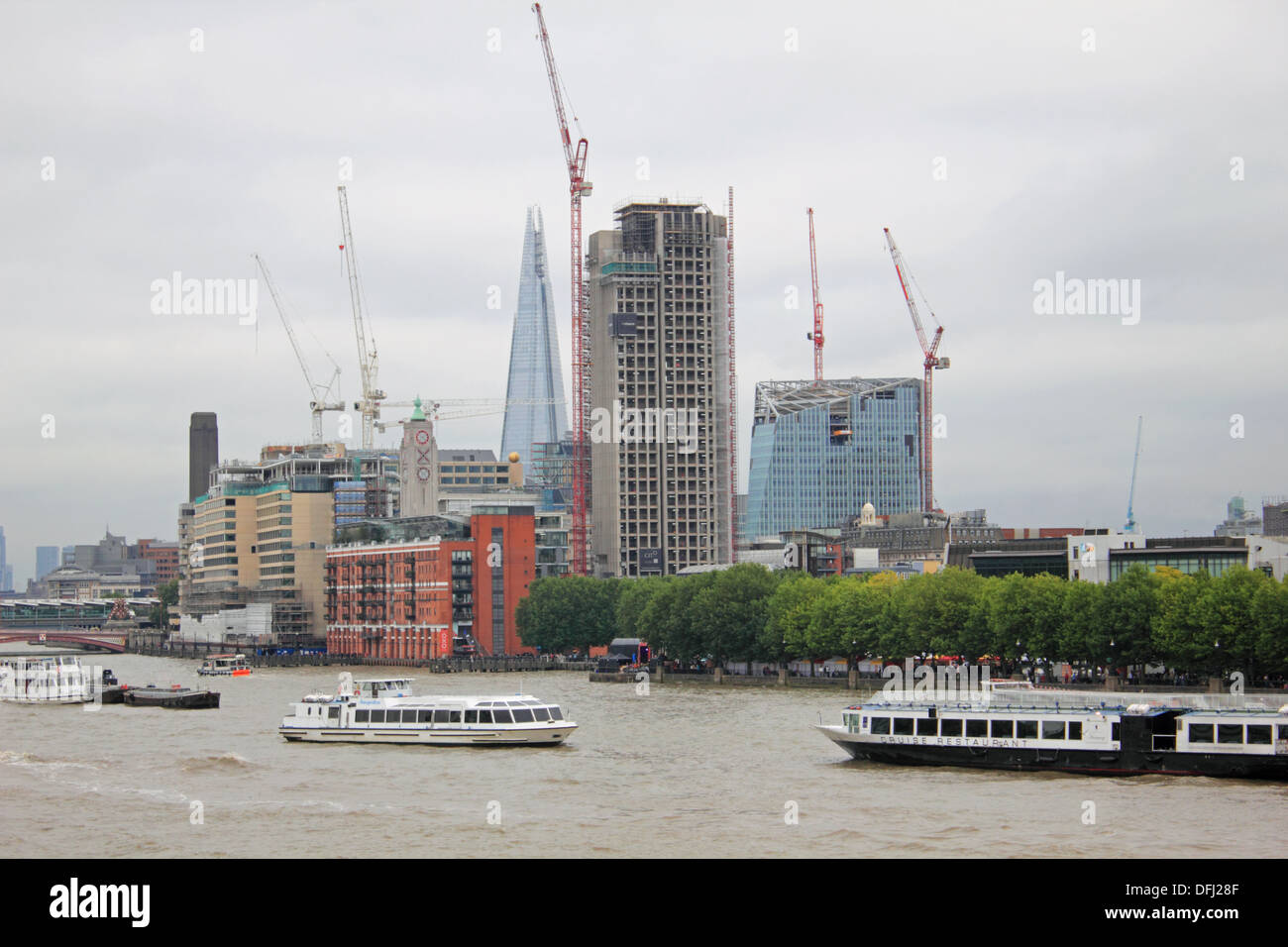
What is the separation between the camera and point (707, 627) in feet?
386

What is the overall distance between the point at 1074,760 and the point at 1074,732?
97 centimetres

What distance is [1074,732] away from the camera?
5256 cm

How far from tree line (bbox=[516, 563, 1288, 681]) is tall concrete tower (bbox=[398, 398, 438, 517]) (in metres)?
50.2

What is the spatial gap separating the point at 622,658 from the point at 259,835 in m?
86.2

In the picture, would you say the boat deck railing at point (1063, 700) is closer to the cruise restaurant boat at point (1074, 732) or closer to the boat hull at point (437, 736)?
the cruise restaurant boat at point (1074, 732)

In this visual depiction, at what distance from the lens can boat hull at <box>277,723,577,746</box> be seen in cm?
6300

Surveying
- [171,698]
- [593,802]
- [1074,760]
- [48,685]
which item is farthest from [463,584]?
[593,802]

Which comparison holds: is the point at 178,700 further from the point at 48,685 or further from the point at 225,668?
the point at 225,668

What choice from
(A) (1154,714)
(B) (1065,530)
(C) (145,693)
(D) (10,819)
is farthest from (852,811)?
(B) (1065,530)

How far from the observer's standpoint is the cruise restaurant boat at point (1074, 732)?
164ft

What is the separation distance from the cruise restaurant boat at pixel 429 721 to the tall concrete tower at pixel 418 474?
11638 cm

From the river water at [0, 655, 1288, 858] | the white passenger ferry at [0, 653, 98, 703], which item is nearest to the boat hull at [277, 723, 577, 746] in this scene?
the river water at [0, 655, 1288, 858]

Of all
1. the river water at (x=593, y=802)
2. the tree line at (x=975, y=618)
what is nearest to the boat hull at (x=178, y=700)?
the river water at (x=593, y=802)
